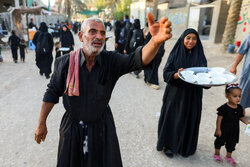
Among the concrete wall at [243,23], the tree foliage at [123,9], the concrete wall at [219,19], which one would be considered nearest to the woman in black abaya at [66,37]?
the concrete wall at [243,23]

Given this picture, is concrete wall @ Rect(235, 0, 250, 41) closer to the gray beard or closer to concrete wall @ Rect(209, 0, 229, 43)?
concrete wall @ Rect(209, 0, 229, 43)

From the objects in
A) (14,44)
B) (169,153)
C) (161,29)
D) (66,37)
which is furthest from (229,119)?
(14,44)

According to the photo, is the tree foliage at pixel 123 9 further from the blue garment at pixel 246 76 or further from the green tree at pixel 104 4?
the blue garment at pixel 246 76

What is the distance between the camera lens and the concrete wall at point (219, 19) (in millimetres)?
11020

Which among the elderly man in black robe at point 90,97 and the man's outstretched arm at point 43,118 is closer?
the elderly man in black robe at point 90,97

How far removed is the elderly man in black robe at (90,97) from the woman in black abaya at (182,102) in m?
1.24

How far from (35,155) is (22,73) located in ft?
17.3

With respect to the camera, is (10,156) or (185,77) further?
(10,156)

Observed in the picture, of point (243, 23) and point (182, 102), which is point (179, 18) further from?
point (182, 102)

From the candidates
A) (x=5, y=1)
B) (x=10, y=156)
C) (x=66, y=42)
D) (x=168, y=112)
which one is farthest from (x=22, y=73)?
(x=5, y=1)

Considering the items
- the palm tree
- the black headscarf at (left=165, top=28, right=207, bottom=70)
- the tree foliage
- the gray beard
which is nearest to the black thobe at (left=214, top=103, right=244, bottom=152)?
the black headscarf at (left=165, top=28, right=207, bottom=70)

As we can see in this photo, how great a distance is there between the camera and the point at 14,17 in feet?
43.5

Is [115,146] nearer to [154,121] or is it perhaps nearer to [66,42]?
[154,121]

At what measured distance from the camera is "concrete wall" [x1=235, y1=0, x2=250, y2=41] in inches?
328
